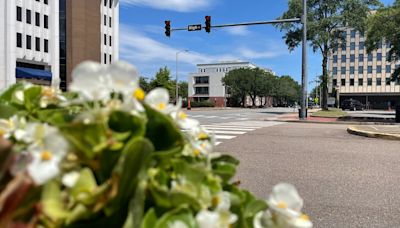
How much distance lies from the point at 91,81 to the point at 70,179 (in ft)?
0.98

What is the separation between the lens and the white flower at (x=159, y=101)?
122 cm

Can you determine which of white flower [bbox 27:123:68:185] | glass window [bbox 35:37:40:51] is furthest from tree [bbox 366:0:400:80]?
glass window [bbox 35:37:40:51]

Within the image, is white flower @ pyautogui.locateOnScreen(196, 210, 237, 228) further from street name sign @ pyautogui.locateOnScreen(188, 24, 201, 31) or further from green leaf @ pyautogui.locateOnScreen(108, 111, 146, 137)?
street name sign @ pyautogui.locateOnScreen(188, 24, 201, 31)

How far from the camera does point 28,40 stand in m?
44.5

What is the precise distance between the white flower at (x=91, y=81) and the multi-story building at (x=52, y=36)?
3367 centimetres

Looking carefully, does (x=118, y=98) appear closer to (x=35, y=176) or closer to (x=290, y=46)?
(x=35, y=176)

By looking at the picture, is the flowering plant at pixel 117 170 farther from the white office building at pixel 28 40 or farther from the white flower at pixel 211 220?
the white office building at pixel 28 40

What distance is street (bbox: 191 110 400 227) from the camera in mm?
4758

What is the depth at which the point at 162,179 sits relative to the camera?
109cm

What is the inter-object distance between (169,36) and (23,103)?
21735 mm

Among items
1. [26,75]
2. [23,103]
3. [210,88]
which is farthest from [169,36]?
[210,88]

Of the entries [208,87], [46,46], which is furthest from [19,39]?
[208,87]

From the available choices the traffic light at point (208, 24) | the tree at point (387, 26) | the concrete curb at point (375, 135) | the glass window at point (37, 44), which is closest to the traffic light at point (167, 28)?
the traffic light at point (208, 24)

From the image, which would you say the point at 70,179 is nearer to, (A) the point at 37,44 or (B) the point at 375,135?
(B) the point at 375,135
